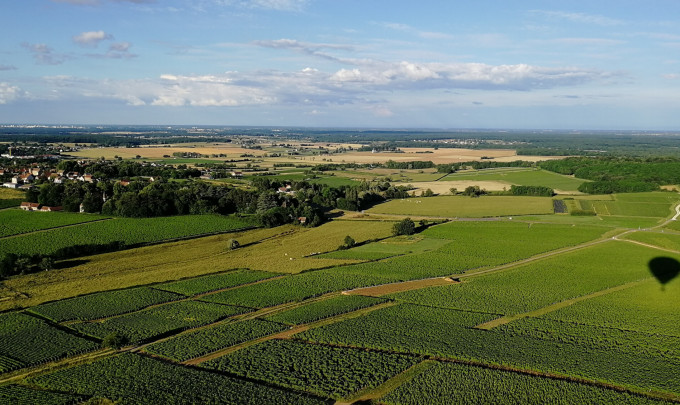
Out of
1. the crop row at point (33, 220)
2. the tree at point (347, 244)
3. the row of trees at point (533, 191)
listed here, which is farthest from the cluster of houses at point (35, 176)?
the row of trees at point (533, 191)

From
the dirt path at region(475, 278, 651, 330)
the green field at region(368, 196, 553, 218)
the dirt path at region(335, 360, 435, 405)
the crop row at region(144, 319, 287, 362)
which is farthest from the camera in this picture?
the green field at region(368, 196, 553, 218)

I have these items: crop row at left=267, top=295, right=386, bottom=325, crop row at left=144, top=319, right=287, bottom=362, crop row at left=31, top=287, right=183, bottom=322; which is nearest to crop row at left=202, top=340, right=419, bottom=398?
crop row at left=144, top=319, right=287, bottom=362

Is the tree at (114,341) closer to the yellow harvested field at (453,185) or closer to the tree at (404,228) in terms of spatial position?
the tree at (404,228)

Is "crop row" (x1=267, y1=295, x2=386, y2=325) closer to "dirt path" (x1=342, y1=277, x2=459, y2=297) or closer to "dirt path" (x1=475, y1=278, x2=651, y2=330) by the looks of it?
"dirt path" (x1=342, y1=277, x2=459, y2=297)

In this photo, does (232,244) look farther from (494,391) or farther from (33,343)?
(494,391)

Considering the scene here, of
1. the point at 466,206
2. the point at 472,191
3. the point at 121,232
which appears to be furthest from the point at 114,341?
the point at 472,191

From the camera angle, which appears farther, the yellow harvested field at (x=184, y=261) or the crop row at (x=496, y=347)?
the yellow harvested field at (x=184, y=261)
